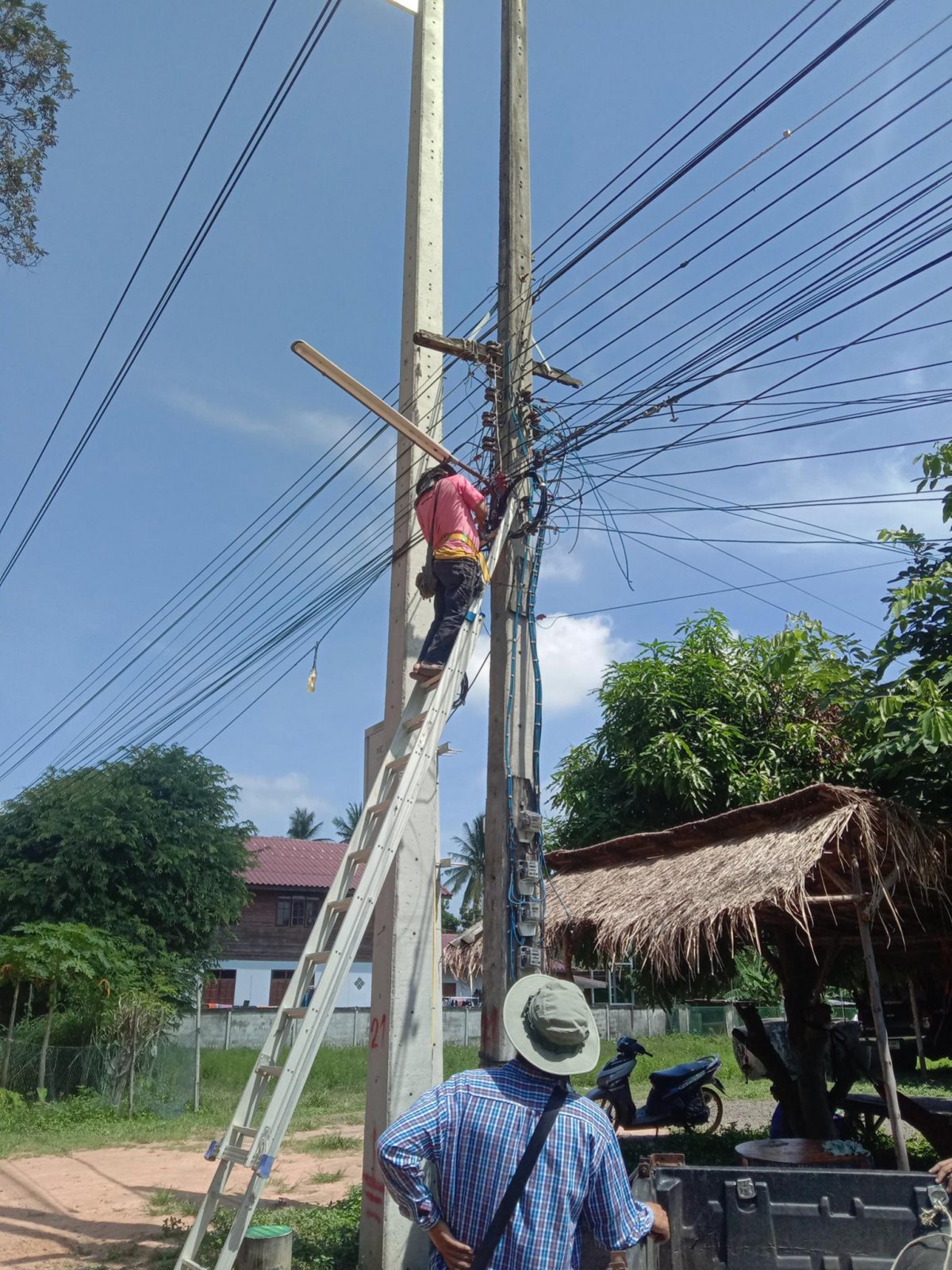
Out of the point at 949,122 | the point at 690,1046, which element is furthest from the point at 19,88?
the point at 690,1046

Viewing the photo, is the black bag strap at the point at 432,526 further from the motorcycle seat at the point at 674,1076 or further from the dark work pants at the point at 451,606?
the motorcycle seat at the point at 674,1076

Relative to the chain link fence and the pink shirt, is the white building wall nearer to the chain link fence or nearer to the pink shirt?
the chain link fence

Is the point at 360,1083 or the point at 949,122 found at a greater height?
the point at 949,122

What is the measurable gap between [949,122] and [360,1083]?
689 inches

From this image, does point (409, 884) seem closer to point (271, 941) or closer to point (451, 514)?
point (451, 514)

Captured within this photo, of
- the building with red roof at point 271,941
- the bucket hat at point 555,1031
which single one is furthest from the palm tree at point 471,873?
the bucket hat at point 555,1031

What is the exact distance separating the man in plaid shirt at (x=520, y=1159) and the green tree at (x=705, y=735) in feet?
27.0

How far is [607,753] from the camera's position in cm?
1266

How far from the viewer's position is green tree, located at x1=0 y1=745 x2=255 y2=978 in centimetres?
A: 1825

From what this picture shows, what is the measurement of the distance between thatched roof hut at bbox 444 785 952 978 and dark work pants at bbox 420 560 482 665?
1.66 meters

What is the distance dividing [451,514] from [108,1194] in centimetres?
723

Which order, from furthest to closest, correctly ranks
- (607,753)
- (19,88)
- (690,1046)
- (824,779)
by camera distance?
(690,1046), (607,753), (824,779), (19,88)

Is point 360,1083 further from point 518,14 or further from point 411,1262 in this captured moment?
point 518,14

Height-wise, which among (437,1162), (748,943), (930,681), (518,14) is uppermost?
(518,14)
